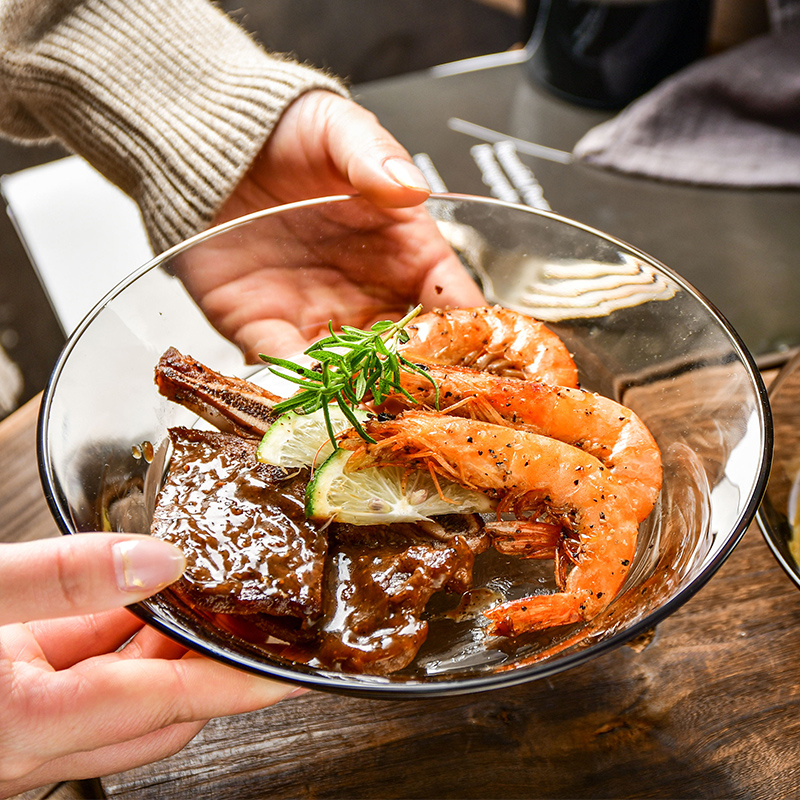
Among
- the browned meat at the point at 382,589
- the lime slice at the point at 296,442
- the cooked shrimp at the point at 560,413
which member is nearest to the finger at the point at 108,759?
the browned meat at the point at 382,589

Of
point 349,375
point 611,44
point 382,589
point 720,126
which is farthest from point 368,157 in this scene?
point 720,126

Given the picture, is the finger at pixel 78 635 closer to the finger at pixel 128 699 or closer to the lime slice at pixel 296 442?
the finger at pixel 128 699

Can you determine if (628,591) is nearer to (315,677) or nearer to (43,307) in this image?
(315,677)

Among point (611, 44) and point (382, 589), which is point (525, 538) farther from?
point (611, 44)

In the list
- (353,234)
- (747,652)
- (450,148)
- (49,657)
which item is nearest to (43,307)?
(450,148)

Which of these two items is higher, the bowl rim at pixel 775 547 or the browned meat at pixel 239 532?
the browned meat at pixel 239 532

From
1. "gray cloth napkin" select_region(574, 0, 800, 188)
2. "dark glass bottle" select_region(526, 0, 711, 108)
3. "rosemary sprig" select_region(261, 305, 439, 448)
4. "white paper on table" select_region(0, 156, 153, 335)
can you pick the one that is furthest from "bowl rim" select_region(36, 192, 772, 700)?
"dark glass bottle" select_region(526, 0, 711, 108)

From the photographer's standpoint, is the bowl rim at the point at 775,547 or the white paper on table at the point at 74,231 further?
the white paper on table at the point at 74,231

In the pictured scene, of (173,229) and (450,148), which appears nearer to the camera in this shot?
(173,229)
